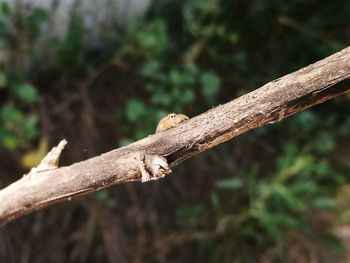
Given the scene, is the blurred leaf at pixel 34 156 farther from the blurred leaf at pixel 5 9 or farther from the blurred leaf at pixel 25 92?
the blurred leaf at pixel 5 9

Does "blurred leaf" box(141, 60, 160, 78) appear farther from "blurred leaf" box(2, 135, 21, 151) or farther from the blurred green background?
"blurred leaf" box(2, 135, 21, 151)

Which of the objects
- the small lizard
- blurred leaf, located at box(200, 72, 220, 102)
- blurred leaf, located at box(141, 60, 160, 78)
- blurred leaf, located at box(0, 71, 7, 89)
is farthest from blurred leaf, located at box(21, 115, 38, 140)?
the small lizard

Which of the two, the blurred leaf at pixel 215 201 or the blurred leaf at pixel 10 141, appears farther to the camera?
the blurred leaf at pixel 215 201

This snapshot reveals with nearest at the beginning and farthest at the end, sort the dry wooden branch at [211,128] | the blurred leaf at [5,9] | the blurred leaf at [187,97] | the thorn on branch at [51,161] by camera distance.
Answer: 1. the dry wooden branch at [211,128]
2. the thorn on branch at [51,161]
3. the blurred leaf at [5,9]
4. the blurred leaf at [187,97]

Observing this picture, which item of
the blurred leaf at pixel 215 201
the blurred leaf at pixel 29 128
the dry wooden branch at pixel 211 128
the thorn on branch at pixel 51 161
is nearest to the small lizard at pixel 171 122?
the dry wooden branch at pixel 211 128

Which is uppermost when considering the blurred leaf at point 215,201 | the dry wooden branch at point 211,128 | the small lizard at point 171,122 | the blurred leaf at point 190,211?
the blurred leaf at point 190,211

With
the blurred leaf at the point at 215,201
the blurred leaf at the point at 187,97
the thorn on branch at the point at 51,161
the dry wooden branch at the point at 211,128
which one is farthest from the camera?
the blurred leaf at the point at 215,201

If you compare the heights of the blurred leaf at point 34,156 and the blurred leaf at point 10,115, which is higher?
the blurred leaf at point 10,115

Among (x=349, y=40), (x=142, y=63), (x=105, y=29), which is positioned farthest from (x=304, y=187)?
(x=105, y=29)
